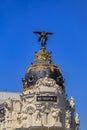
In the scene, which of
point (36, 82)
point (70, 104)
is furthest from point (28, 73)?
point (70, 104)

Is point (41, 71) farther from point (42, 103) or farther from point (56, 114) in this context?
point (56, 114)

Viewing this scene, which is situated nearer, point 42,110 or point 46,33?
point 42,110

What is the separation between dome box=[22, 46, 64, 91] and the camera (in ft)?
293

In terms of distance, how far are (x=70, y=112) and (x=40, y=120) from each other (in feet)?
21.7

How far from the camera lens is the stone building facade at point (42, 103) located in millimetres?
85500

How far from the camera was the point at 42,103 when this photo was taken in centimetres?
8600

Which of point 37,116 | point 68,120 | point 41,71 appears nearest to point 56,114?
point 37,116

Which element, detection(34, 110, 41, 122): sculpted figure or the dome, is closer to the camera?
detection(34, 110, 41, 122): sculpted figure

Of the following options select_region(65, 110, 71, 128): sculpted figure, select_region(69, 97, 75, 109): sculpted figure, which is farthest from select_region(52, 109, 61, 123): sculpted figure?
select_region(69, 97, 75, 109): sculpted figure

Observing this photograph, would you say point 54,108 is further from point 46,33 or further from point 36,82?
point 46,33

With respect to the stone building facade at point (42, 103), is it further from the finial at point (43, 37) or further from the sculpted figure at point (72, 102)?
the finial at point (43, 37)

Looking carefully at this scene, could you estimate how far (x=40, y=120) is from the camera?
84875 mm

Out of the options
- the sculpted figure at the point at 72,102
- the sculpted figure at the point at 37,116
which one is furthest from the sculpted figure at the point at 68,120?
the sculpted figure at the point at 37,116

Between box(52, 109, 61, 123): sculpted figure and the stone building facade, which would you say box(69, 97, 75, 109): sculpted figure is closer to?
the stone building facade
